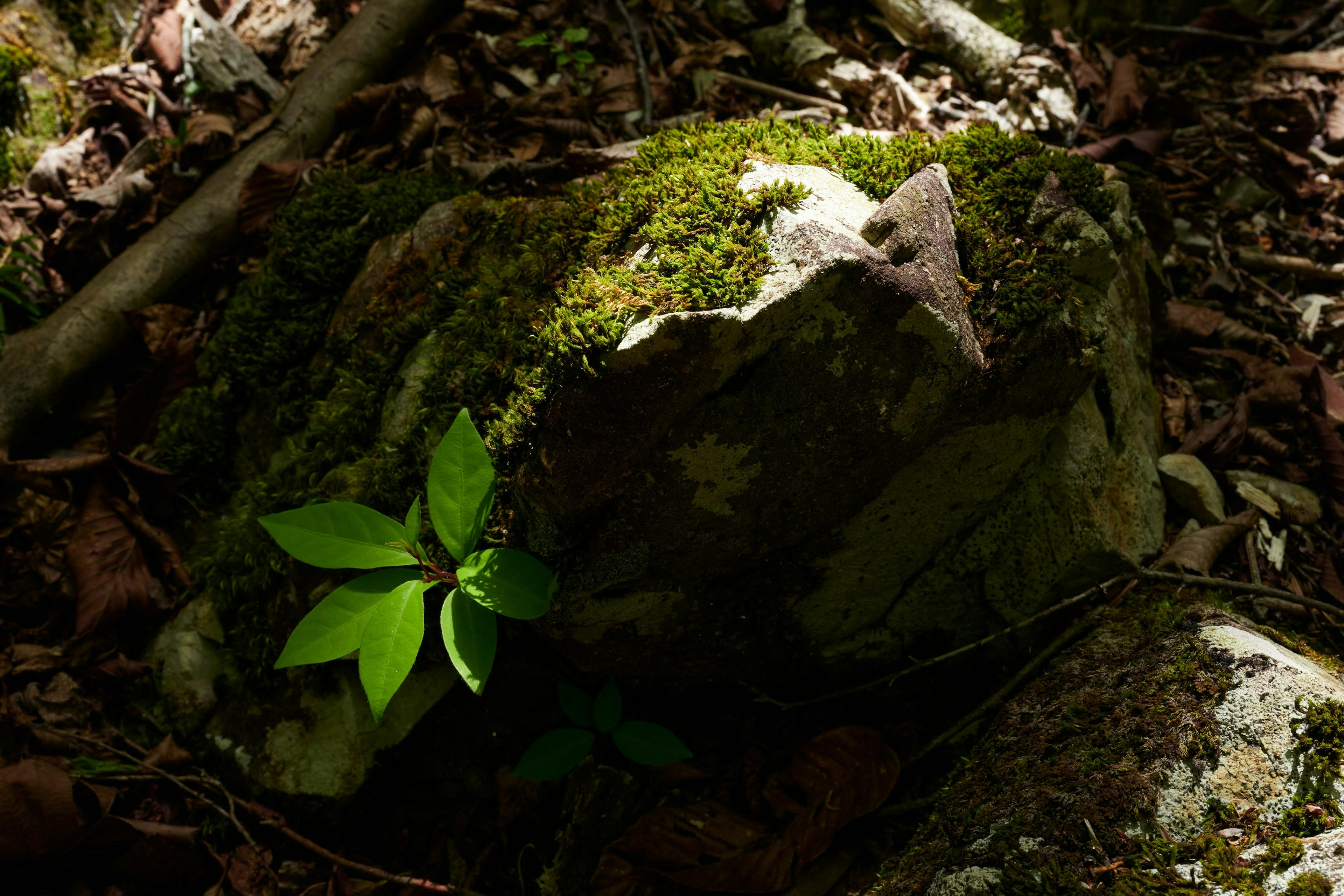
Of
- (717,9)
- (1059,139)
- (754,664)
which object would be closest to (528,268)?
(754,664)

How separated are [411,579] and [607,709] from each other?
81 centimetres

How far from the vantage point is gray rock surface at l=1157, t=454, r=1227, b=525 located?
114 inches

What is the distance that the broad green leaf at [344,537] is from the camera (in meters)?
2.24

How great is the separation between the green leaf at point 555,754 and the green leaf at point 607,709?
5cm

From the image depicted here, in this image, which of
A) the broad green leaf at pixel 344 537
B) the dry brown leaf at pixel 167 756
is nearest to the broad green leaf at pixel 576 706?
the broad green leaf at pixel 344 537

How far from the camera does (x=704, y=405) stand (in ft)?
7.08

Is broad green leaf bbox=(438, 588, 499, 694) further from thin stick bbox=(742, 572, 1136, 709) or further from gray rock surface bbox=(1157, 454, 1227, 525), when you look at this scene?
gray rock surface bbox=(1157, 454, 1227, 525)

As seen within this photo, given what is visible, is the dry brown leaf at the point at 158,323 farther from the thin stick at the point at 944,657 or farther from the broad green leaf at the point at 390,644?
the thin stick at the point at 944,657

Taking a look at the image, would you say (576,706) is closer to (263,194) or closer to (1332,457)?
(263,194)

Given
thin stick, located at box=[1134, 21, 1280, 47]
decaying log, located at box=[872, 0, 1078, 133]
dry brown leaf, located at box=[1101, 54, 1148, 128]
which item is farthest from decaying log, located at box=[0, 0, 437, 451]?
thin stick, located at box=[1134, 21, 1280, 47]

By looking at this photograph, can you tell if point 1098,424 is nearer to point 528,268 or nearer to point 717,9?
point 528,268

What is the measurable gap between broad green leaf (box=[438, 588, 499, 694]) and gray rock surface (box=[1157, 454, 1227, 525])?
2.65m

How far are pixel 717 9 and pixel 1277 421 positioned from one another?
3.54 meters

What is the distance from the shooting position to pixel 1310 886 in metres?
1.61
